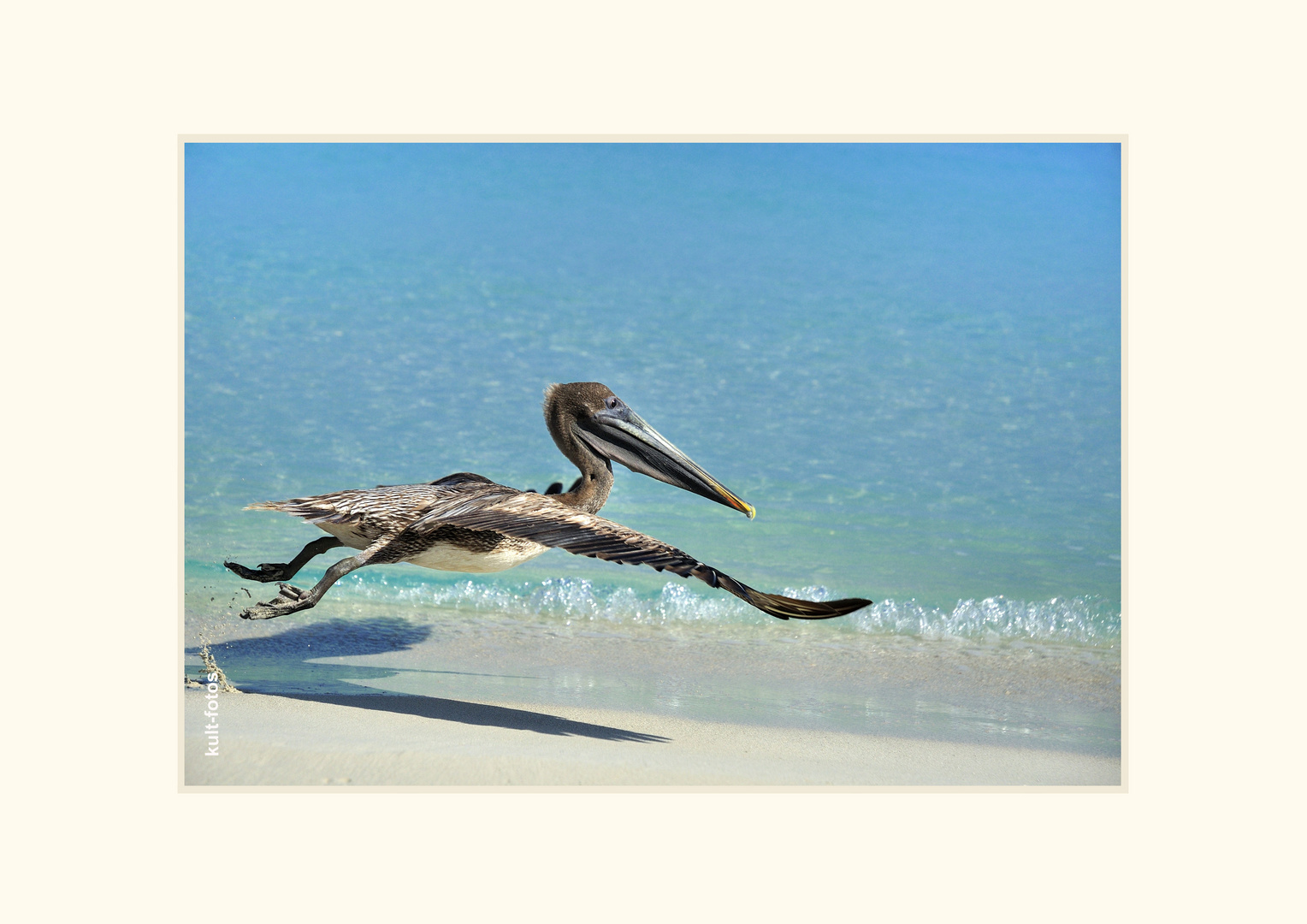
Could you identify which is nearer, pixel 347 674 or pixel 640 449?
pixel 640 449

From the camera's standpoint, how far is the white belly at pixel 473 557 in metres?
5.09

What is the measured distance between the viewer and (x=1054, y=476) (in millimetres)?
9070

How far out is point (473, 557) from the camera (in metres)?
5.12

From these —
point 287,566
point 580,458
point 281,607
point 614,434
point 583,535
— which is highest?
point 614,434

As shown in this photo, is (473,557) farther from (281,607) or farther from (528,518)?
(281,607)

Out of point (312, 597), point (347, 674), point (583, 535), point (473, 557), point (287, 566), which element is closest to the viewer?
point (583, 535)

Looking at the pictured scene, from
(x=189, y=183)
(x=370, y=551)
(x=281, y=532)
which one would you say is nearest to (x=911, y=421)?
(x=281, y=532)

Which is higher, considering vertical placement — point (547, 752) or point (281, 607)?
point (281, 607)

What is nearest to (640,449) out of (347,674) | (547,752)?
(547,752)

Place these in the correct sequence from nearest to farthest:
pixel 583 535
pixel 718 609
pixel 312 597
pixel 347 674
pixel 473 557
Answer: pixel 583 535 < pixel 312 597 < pixel 473 557 < pixel 347 674 < pixel 718 609

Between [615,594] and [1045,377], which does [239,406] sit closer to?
[615,594]

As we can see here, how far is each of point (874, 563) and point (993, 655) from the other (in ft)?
4.93

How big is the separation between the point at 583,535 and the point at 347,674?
219cm

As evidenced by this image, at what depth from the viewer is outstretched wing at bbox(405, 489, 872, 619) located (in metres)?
4.03
